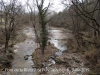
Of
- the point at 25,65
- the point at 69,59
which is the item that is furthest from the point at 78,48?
the point at 25,65

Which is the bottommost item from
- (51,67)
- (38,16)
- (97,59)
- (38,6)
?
(51,67)

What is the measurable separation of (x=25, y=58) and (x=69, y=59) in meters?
5.85

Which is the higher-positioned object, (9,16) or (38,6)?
(38,6)

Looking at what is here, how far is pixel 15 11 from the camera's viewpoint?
17250mm

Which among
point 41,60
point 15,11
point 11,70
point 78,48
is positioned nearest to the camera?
point 11,70

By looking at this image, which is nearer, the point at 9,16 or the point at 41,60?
the point at 41,60

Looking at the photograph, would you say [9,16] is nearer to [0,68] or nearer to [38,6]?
[38,6]

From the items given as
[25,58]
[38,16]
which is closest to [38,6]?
[38,16]

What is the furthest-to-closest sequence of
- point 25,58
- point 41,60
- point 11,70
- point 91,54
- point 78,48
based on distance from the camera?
point 78,48, point 25,58, point 41,60, point 91,54, point 11,70

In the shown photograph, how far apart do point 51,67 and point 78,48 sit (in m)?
7.73

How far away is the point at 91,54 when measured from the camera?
13.9 m

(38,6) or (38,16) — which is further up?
(38,6)

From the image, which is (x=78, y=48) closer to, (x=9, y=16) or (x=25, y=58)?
(x=25, y=58)

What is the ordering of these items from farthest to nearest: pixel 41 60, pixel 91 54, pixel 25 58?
pixel 25 58
pixel 41 60
pixel 91 54
